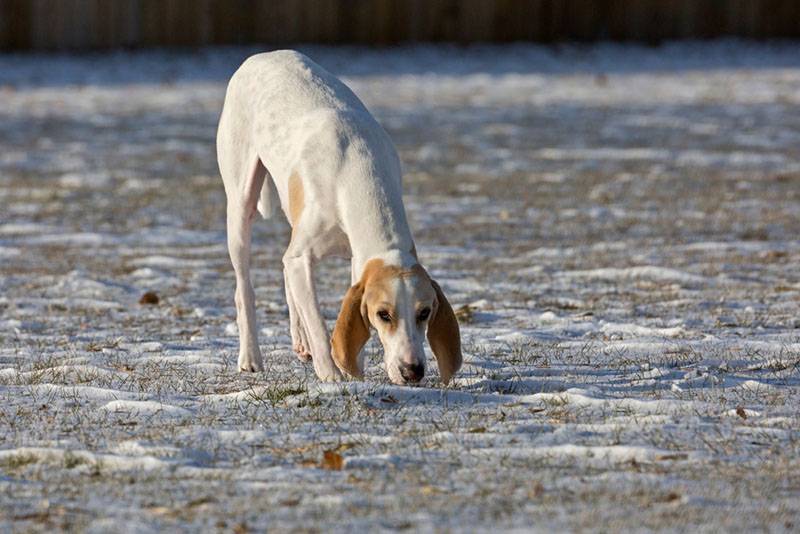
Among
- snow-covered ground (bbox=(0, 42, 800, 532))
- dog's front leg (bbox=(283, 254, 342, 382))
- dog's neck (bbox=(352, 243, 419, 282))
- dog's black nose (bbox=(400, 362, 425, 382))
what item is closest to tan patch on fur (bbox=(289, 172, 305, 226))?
dog's front leg (bbox=(283, 254, 342, 382))

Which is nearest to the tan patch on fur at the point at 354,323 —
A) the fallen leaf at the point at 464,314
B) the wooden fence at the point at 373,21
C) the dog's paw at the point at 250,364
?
the dog's paw at the point at 250,364

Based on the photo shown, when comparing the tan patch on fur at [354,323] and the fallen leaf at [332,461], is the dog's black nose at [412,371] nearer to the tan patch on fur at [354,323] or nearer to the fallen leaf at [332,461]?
the tan patch on fur at [354,323]

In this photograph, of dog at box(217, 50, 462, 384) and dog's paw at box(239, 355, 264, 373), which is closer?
dog at box(217, 50, 462, 384)

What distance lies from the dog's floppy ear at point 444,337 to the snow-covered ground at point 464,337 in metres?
0.13

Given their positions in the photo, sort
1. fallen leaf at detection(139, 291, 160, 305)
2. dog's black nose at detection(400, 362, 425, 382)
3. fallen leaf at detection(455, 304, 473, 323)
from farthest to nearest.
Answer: fallen leaf at detection(139, 291, 160, 305), fallen leaf at detection(455, 304, 473, 323), dog's black nose at detection(400, 362, 425, 382)

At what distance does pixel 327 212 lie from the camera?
6.59 meters

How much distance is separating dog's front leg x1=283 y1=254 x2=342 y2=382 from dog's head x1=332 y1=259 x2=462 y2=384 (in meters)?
0.30

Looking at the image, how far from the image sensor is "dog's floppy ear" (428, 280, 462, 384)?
6191mm

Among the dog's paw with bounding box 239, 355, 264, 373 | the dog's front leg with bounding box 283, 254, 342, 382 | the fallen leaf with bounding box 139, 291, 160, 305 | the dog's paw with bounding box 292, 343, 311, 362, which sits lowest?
the fallen leaf with bounding box 139, 291, 160, 305

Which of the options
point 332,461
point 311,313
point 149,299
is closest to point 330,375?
point 311,313

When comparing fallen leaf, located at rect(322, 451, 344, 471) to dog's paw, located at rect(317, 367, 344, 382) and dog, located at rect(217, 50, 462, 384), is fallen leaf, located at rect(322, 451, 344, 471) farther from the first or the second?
dog's paw, located at rect(317, 367, 344, 382)

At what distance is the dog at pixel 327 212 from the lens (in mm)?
6090

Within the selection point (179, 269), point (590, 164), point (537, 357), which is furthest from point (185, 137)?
point (537, 357)

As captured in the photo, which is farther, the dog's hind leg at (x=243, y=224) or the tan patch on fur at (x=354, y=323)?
the dog's hind leg at (x=243, y=224)
